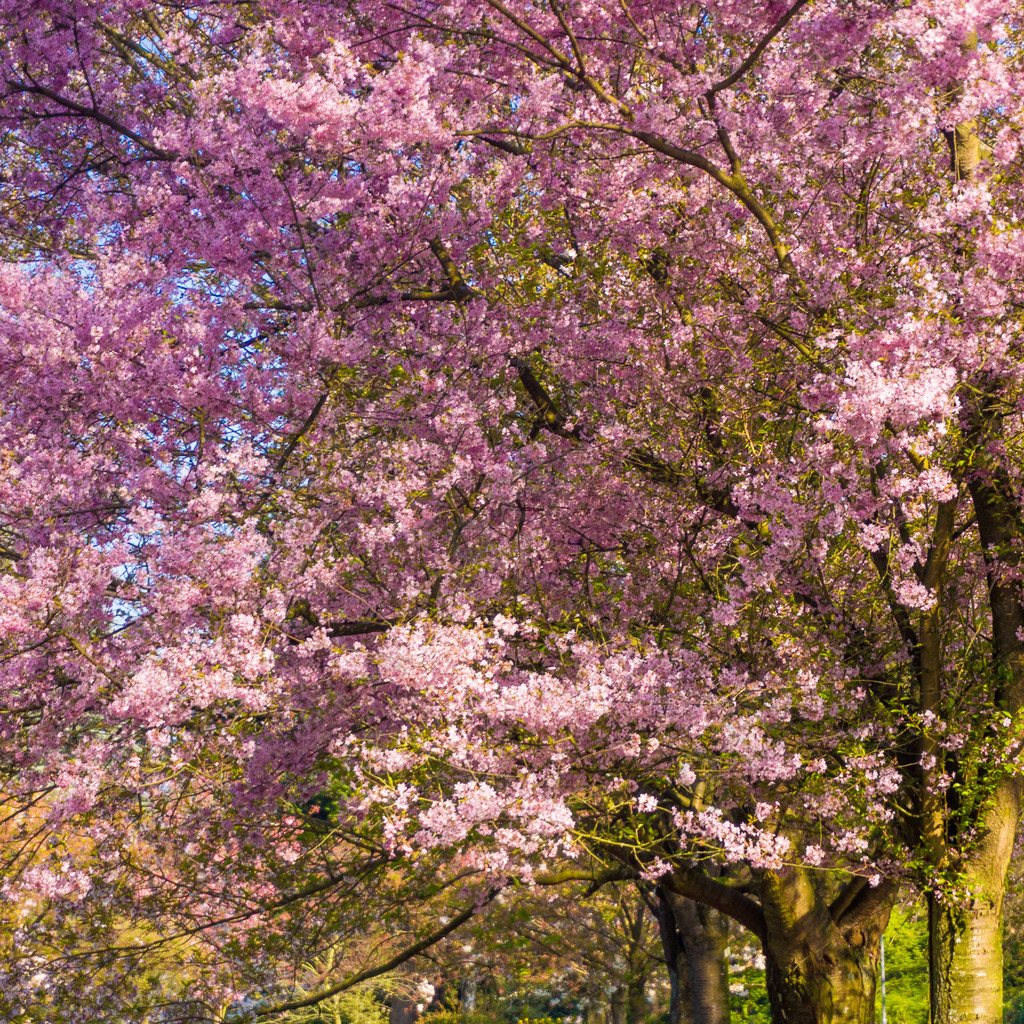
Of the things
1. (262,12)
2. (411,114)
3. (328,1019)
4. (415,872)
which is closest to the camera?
(411,114)

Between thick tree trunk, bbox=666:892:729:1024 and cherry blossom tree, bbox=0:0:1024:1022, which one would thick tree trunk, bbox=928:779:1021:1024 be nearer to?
cherry blossom tree, bbox=0:0:1024:1022

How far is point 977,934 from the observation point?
7.82 m

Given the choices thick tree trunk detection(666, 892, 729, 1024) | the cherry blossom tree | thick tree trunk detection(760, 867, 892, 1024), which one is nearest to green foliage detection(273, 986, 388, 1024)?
thick tree trunk detection(666, 892, 729, 1024)

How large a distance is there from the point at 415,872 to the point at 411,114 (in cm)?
725

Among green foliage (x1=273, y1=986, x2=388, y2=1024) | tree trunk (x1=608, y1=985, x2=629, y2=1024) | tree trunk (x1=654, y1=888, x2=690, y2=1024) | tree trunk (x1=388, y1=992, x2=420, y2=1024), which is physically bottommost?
tree trunk (x1=388, y1=992, x2=420, y2=1024)

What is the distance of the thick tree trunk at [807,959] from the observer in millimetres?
9750

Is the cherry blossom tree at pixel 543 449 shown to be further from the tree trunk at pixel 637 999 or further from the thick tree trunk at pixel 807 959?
the tree trunk at pixel 637 999

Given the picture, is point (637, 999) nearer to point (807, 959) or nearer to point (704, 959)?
point (704, 959)

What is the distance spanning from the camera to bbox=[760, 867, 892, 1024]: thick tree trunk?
975 centimetres

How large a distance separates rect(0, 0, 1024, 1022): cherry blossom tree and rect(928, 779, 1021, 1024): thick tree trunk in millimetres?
37

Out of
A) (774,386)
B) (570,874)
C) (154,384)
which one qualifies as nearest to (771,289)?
(774,386)

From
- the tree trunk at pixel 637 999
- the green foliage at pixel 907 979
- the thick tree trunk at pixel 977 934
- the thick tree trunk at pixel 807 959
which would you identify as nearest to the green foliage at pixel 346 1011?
the tree trunk at pixel 637 999

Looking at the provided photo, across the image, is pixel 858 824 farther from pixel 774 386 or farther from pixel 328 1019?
pixel 328 1019

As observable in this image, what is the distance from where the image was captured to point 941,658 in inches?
313
